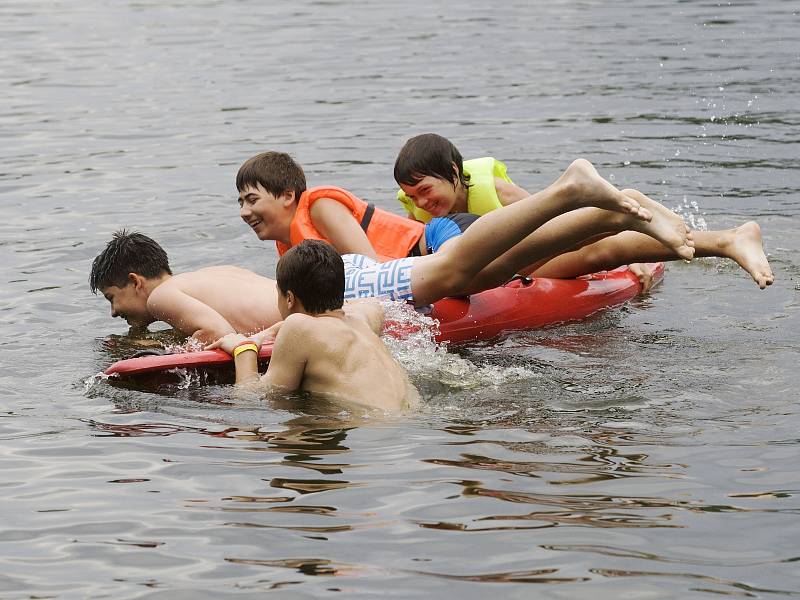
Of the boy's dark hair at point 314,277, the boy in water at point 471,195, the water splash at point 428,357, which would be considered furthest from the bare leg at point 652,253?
the boy's dark hair at point 314,277

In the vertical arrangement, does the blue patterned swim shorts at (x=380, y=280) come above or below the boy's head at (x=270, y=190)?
below

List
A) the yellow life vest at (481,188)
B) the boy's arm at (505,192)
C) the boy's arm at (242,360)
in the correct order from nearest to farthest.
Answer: the boy's arm at (242,360) < the yellow life vest at (481,188) < the boy's arm at (505,192)

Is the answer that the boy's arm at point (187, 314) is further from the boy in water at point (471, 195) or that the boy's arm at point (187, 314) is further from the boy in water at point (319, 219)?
the boy in water at point (471, 195)

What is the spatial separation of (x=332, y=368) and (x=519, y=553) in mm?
1852

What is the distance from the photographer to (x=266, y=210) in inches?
297

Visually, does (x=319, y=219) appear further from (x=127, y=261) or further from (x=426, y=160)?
(x=127, y=261)

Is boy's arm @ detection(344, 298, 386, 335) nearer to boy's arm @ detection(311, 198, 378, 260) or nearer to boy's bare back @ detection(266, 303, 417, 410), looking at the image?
boy's bare back @ detection(266, 303, 417, 410)

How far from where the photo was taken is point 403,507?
4.66 m

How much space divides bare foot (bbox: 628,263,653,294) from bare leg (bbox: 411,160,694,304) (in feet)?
4.91

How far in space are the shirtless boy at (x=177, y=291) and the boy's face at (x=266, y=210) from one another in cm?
38

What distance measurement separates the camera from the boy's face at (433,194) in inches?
308

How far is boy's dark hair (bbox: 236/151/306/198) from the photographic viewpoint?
24.7ft

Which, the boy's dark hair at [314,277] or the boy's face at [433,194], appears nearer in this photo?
the boy's dark hair at [314,277]

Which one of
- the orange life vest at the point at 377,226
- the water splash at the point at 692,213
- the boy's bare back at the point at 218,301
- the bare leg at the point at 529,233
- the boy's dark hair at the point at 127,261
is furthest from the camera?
the water splash at the point at 692,213
